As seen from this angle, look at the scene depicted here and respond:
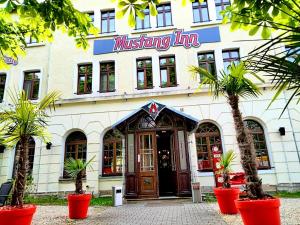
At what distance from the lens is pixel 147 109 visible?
9.33 meters

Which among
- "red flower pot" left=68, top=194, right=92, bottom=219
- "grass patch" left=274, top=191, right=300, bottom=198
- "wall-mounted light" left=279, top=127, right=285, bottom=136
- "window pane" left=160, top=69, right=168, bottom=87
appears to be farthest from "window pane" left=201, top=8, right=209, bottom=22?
"red flower pot" left=68, top=194, right=92, bottom=219

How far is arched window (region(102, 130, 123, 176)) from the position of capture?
35.6ft

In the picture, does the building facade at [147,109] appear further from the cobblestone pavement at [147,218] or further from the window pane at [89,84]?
the cobblestone pavement at [147,218]

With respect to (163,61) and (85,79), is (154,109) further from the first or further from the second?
A: (85,79)

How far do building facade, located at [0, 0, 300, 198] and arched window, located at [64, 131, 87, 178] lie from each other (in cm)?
5

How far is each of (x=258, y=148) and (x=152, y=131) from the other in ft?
16.0

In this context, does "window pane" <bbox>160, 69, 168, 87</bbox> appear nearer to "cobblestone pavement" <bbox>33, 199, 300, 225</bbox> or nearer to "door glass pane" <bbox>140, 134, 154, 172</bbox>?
"door glass pane" <bbox>140, 134, 154, 172</bbox>

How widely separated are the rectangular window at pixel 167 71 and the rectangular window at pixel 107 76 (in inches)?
101

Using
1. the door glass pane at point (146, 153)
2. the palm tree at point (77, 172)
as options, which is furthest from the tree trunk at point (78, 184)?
the door glass pane at point (146, 153)

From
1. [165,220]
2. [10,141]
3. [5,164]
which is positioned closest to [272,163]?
[165,220]

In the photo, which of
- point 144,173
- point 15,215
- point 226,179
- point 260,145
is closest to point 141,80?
point 144,173

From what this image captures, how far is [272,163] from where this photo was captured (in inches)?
398

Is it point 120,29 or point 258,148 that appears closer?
point 258,148

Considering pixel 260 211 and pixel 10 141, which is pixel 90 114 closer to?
pixel 10 141
